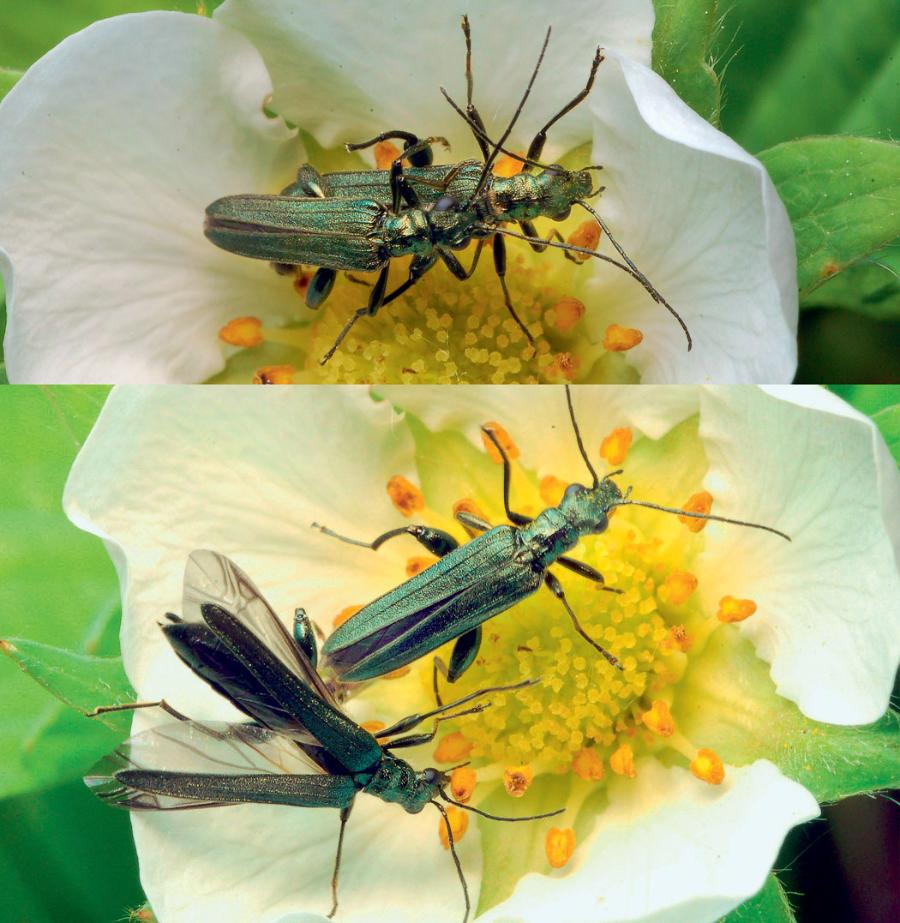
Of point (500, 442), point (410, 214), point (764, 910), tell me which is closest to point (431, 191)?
point (410, 214)

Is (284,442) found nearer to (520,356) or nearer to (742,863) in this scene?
(520,356)

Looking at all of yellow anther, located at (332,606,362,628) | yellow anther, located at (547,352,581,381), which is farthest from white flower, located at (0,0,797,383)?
yellow anther, located at (332,606,362,628)

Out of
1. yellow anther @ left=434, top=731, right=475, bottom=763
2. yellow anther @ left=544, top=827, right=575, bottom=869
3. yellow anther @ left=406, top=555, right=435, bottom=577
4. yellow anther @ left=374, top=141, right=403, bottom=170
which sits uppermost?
yellow anther @ left=374, top=141, right=403, bottom=170

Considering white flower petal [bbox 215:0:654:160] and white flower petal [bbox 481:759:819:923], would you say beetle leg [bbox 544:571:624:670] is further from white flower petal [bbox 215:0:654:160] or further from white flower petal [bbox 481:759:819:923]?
white flower petal [bbox 215:0:654:160]

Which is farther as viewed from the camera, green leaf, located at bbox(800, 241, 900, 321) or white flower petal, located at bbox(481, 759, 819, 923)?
green leaf, located at bbox(800, 241, 900, 321)

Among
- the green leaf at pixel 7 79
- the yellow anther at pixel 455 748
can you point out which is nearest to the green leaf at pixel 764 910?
the yellow anther at pixel 455 748

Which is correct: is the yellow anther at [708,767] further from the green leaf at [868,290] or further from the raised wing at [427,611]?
the green leaf at [868,290]

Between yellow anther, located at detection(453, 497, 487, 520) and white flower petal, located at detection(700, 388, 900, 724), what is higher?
white flower petal, located at detection(700, 388, 900, 724)

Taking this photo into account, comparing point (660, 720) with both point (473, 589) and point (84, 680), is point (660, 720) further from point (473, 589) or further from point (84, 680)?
point (84, 680)
